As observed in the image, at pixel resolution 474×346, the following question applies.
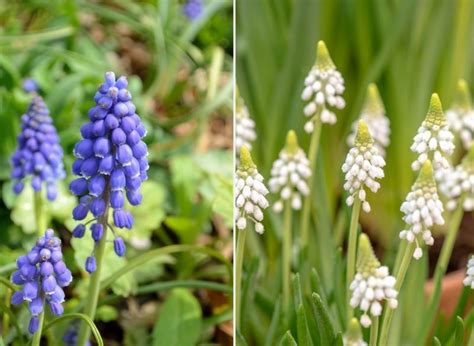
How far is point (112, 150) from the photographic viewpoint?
1.49 metres

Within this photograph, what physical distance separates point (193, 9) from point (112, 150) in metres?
1.64

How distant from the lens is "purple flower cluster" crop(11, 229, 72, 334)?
145cm

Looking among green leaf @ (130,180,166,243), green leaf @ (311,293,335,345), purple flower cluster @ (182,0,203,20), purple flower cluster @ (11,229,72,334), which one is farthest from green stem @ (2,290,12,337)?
purple flower cluster @ (182,0,203,20)

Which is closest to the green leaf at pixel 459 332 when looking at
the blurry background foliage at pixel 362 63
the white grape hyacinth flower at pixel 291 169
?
the white grape hyacinth flower at pixel 291 169

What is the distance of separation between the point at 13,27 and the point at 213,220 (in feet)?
2.62

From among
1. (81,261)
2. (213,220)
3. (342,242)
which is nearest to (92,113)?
(81,261)

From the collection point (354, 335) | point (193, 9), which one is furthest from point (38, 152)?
point (193, 9)

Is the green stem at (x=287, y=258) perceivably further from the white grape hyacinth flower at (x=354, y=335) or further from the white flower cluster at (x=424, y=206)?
the white flower cluster at (x=424, y=206)

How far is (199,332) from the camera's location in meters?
1.98

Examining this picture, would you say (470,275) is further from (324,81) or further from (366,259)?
(324,81)

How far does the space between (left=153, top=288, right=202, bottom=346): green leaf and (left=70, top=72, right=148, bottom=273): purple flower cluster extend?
470 mm

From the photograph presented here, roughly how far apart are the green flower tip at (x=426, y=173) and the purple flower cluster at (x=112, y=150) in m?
0.46

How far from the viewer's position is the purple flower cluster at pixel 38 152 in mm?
1881

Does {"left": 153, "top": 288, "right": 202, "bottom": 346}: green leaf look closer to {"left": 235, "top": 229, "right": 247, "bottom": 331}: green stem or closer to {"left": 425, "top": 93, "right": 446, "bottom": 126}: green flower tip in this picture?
{"left": 235, "top": 229, "right": 247, "bottom": 331}: green stem
